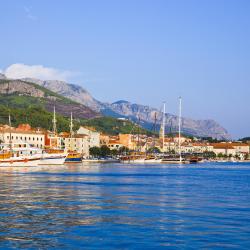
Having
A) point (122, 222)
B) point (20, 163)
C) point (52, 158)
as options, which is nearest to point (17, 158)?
point (20, 163)

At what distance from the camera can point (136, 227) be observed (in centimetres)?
2514

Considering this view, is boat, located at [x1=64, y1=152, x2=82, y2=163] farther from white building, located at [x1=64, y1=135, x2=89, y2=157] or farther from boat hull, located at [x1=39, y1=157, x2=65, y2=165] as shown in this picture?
white building, located at [x1=64, y1=135, x2=89, y2=157]

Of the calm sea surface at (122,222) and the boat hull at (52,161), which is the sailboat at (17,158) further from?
the calm sea surface at (122,222)

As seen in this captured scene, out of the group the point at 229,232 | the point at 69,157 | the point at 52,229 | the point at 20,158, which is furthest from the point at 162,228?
the point at 69,157

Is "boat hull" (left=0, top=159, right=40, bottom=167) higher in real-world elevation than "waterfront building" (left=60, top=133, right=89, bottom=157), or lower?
lower

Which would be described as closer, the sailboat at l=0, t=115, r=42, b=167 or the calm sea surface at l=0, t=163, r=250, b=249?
the calm sea surface at l=0, t=163, r=250, b=249

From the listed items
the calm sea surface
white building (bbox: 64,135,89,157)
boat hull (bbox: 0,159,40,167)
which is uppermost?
white building (bbox: 64,135,89,157)

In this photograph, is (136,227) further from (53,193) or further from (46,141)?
(46,141)

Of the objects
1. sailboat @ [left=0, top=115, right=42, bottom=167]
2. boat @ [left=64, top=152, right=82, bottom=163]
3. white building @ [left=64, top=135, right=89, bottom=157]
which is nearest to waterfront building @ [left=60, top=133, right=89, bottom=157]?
white building @ [left=64, top=135, right=89, bottom=157]

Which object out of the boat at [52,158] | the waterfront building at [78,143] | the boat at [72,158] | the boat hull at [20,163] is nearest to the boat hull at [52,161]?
the boat at [52,158]

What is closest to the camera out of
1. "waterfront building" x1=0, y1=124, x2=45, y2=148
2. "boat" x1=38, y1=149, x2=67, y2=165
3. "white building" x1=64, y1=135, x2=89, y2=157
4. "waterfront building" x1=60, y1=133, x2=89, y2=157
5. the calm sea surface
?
the calm sea surface

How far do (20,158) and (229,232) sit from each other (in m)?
80.2

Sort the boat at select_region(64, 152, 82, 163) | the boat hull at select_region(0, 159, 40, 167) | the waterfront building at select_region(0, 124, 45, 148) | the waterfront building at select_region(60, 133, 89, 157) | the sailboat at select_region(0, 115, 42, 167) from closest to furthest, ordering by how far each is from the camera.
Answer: the boat hull at select_region(0, 159, 40, 167) → the sailboat at select_region(0, 115, 42, 167) → the boat at select_region(64, 152, 82, 163) → the waterfront building at select_region(0, 124, 45, 148) → the waterfront building at select_region(60, 133, 89, 157)

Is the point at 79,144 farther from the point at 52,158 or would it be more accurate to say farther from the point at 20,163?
the point at 20,163
